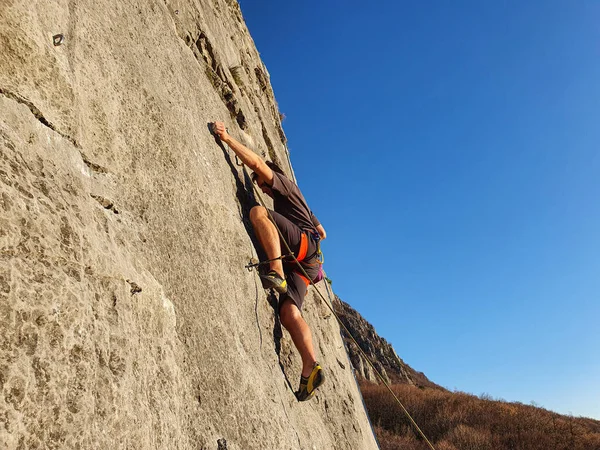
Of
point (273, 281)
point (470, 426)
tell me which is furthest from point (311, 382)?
point (470, 426)

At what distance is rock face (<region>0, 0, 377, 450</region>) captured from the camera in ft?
5.93

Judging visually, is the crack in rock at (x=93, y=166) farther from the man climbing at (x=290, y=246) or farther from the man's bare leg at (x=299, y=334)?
the man's bare leg at (x=299, y=334)

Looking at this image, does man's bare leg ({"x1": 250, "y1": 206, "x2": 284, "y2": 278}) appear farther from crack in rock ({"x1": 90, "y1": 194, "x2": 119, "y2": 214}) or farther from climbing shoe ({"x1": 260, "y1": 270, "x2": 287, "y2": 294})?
crack in rock ({"x1": 90, "y1": 194, "x2": 119, "y2": 214})

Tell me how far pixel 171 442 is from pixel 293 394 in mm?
2164

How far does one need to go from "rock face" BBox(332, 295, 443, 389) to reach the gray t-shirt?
66.5ft

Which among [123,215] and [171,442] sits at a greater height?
[123,215]

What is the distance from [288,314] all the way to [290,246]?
87 centimetres

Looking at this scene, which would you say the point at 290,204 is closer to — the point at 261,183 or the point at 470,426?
the point at 261,183

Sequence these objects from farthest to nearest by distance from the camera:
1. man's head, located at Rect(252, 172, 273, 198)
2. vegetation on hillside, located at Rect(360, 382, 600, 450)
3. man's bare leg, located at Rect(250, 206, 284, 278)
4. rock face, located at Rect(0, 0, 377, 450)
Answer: vegetation on hillside, located at Rect(360, 382, 600, 450), man's head, located at Rect(252, 172, 273, 198), man's bare leg, located at Rect(250, 206, 284, 278), rock face, located at Rect(0, 0, 377, 450)

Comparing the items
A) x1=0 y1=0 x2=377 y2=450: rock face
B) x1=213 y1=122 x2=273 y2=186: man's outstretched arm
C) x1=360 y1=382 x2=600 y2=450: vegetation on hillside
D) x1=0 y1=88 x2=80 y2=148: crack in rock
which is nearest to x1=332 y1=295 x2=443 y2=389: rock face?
x1=360 y1=382 x2=600 y2=450: vegetation on hillside

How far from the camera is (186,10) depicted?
609 cm

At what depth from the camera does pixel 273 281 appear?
4.39 m

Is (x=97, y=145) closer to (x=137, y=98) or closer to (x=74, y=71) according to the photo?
(x=74, y=71)

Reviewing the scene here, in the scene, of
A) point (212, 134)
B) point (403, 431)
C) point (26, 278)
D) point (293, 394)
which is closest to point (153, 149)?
point (212, 134)
